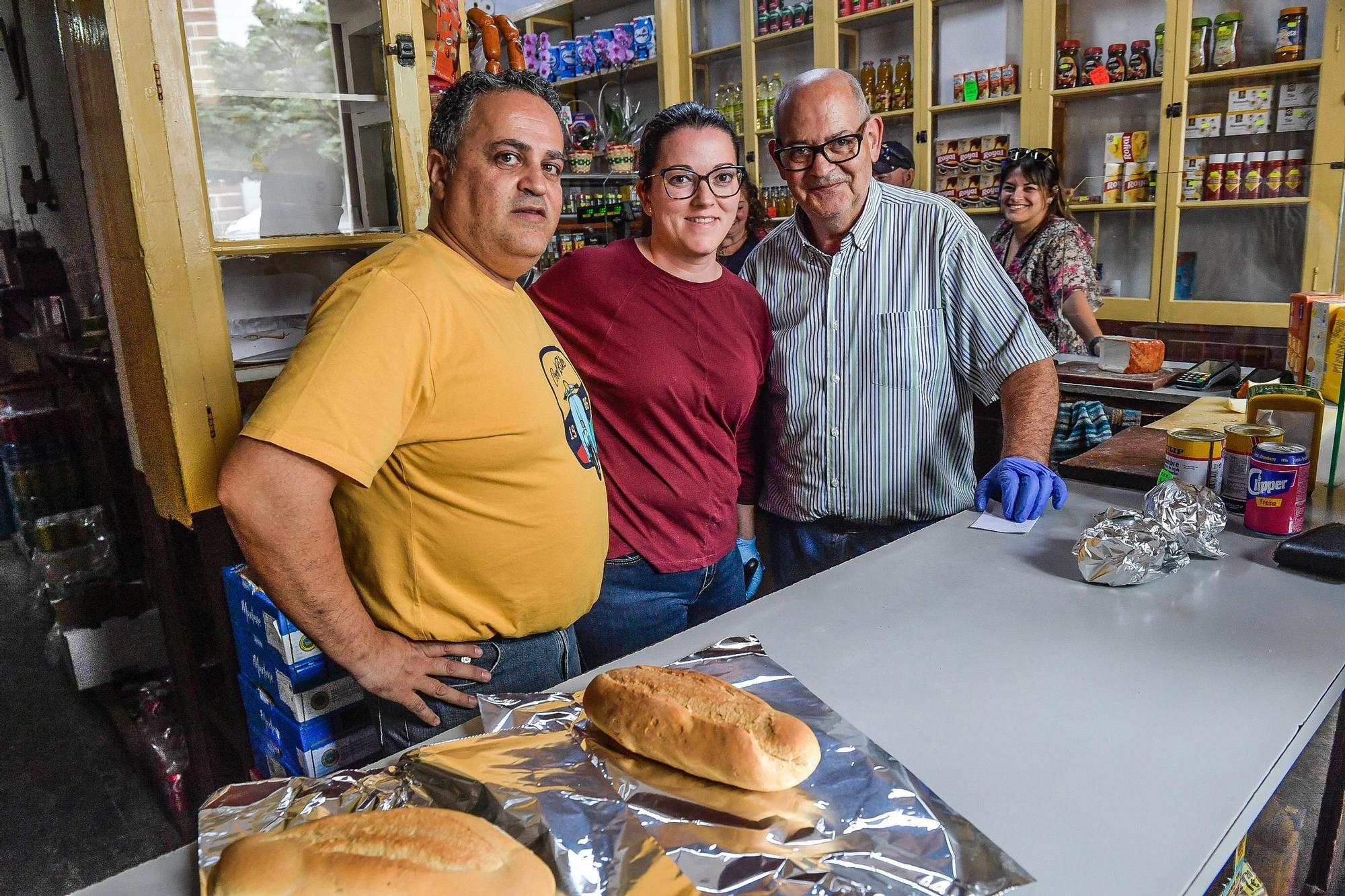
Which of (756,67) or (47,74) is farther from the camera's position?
(756,67)

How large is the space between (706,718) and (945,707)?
30cm

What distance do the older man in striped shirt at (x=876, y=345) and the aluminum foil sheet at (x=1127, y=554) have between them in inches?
18.1

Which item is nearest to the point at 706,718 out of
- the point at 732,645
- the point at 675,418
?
the point at 732,645

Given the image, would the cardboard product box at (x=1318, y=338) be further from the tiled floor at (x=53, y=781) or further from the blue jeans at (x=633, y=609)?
the tiled floor at (x=53, y=781)

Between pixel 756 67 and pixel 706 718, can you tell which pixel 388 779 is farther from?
pixel 756 67

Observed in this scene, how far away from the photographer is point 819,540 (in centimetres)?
194

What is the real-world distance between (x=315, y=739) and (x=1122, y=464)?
74.8 inches

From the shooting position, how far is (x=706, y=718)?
831 mm

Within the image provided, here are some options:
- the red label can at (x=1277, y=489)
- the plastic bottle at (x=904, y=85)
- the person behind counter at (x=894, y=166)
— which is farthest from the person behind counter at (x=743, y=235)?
the red label can at (x=1277, y=489)

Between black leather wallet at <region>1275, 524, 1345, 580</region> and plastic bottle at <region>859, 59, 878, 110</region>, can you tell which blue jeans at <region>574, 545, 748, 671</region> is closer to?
black leather wallet at <region>1275, 524, 1345, 580</region>

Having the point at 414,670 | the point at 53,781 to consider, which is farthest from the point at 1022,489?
the point at 53,781

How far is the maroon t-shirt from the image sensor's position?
170 cm

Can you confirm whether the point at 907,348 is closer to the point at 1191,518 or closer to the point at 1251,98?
the point at 1191,518

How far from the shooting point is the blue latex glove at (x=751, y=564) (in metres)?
2.04
